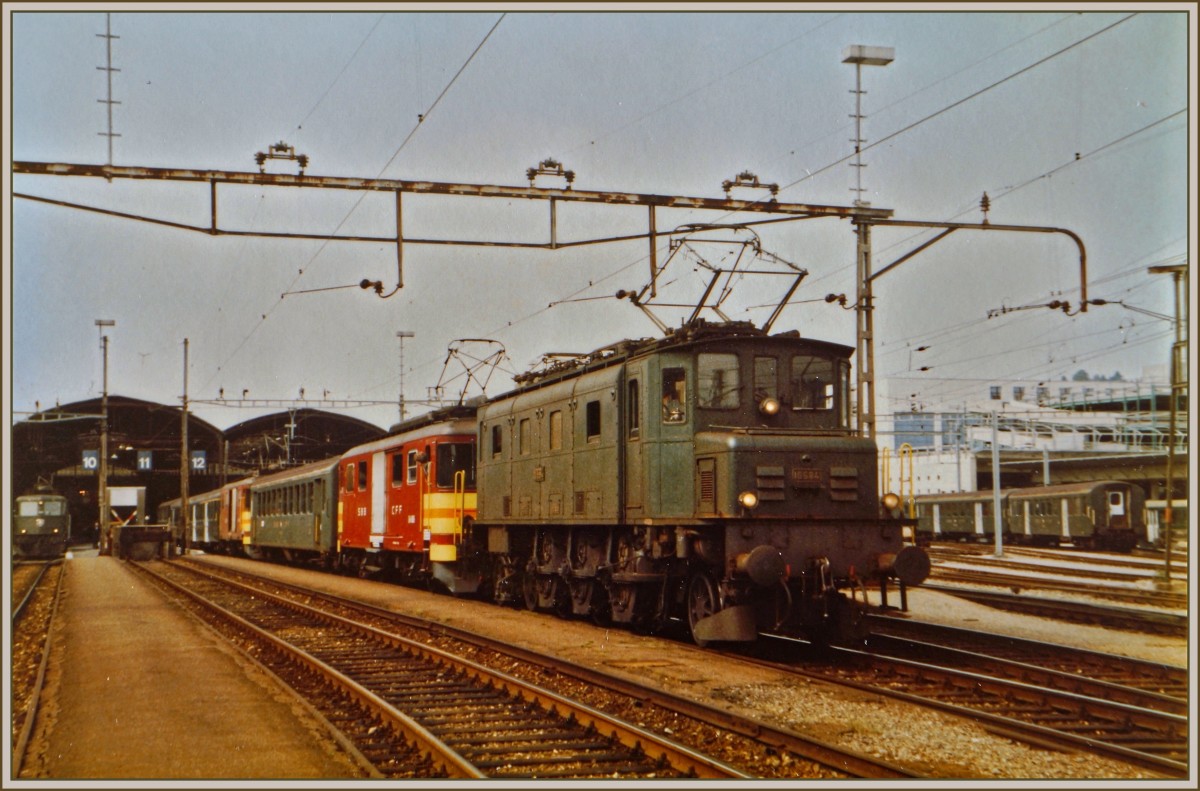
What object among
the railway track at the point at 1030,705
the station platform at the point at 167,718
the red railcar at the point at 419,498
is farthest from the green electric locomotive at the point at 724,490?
the red railcar at the point at 419,498

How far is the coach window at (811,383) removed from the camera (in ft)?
47.7

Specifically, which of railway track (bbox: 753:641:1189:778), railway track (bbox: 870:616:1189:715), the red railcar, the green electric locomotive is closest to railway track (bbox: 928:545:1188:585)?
railway track (bbox: 870:616:1189:715)

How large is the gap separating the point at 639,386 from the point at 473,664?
4333 mm

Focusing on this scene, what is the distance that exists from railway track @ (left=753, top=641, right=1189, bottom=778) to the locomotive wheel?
1.34 metres

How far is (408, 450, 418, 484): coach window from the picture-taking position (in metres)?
24.2

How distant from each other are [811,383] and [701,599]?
3.10 meters

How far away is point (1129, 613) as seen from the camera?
59.0ft

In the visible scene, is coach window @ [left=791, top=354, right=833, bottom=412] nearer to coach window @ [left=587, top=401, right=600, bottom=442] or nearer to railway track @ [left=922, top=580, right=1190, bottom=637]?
coach window @ [left=587, top=401, right=600, bottom=442]

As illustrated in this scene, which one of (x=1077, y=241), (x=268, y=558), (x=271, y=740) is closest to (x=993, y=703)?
(x=271, y=740)

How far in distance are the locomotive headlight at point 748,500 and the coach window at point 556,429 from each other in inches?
198

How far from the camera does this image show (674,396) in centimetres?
1450

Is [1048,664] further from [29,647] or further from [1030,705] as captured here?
[29,647]

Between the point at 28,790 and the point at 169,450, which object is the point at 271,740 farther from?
the point at 169,450

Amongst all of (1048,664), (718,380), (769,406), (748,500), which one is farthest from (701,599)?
(1048,664)
